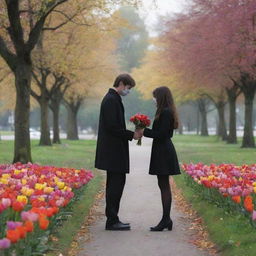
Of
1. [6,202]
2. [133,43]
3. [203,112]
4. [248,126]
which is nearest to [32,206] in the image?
[6,202]

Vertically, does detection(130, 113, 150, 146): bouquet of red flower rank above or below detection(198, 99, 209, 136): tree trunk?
below

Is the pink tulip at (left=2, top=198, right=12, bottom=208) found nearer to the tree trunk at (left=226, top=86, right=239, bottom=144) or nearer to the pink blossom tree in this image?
the pink blossom tree

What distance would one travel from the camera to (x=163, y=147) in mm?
7555

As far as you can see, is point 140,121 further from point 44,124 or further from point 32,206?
point 44,124

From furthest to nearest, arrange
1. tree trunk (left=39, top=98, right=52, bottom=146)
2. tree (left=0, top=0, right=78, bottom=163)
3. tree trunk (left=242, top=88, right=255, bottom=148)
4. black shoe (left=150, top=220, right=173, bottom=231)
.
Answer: tree trunk (left=39, top=98, right=52, bottom=146) < tree trunk (left=242, top=88, right=255, bottom=148) < tree (left=0, top=0, right=78, bottom=163) < black shoe (left=150, top=220, right=173, bottom=231)

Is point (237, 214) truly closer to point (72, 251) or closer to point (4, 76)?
point (72, 251)

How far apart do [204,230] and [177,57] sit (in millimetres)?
26266

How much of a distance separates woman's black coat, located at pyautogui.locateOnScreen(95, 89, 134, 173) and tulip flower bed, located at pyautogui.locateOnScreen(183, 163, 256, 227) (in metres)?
1.49

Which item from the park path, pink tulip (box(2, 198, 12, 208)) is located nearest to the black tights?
the park path

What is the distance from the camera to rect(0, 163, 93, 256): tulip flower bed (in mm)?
4793

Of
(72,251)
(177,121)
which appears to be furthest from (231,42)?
(72,251)

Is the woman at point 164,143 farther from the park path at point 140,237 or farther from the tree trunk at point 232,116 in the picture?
the tree trunk at point 232,116

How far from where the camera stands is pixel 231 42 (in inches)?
1043

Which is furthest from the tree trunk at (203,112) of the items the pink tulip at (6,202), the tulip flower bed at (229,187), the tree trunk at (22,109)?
the pink tulip at (6,202)
